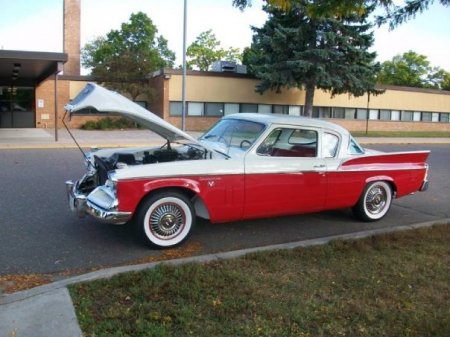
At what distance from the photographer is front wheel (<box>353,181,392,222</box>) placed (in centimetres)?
707

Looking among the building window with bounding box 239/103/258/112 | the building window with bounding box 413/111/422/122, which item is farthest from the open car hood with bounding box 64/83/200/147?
the building window with bounding box 413/111/422/122

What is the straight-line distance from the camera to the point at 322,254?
5297 mm

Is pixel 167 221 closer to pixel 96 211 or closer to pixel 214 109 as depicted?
pixel 96 211

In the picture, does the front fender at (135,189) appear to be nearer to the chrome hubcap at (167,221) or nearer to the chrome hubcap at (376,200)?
the chrome hubcap at (167,221)

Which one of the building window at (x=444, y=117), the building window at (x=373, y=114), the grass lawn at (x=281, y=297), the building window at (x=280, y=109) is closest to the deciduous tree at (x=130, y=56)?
the building window at (x=280, y=109)

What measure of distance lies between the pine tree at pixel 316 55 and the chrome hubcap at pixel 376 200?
2131 cm

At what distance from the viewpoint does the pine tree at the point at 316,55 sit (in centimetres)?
2803

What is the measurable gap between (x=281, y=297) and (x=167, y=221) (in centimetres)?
190

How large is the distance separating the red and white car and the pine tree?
847 inches

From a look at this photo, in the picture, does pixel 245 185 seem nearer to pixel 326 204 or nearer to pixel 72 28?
pixel 326 204

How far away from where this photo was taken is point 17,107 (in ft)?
100

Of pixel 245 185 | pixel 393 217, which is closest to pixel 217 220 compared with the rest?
pixel 245 185

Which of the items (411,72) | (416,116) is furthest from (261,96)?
(411,72)

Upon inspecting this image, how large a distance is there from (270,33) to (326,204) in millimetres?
Answer: 24741
